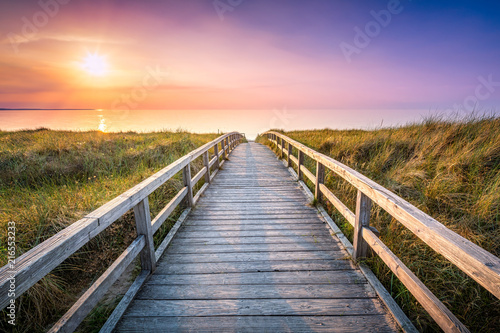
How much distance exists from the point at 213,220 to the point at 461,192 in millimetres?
3850

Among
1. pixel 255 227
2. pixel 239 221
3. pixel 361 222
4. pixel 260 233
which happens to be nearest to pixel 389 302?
pixel 361 222

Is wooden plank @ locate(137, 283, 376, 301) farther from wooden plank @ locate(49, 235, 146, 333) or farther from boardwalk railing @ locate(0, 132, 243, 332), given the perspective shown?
wooden plank @ locate(49, 235, 146, 333)

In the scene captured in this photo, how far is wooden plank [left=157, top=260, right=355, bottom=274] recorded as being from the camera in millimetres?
2668

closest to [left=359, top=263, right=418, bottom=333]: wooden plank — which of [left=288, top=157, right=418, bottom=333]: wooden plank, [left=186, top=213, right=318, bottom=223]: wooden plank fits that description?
[left=288, top=157, right=418, bottom=333]: wooden plank

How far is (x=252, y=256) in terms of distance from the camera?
2941 millimetres

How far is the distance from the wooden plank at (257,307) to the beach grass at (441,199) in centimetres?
41

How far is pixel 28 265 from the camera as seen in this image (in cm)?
123

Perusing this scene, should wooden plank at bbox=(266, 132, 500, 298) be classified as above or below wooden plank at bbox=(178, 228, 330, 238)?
above

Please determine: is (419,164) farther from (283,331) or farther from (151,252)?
(151,252)

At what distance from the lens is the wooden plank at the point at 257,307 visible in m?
2.08

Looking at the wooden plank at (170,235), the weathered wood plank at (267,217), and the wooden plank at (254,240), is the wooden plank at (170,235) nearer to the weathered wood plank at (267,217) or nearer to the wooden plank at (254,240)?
the wooden plank at (254,240)

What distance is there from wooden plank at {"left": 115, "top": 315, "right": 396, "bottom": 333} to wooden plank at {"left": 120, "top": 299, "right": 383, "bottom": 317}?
41 millimetres

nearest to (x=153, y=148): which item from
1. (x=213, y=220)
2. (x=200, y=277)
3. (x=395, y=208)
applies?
(x=213, y=220)

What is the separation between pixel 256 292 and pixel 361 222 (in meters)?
1.33
